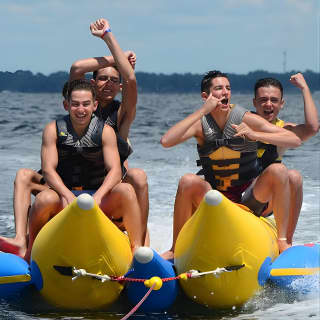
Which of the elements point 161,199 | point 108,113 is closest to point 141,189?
point 108,113

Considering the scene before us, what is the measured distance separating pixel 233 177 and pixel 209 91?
0.50m

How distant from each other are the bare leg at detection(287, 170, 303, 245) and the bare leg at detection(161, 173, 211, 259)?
1.77 ft

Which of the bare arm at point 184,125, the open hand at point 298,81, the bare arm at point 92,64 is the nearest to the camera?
the bare arm at point 184,125

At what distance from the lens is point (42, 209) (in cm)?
342

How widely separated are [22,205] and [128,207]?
62cm

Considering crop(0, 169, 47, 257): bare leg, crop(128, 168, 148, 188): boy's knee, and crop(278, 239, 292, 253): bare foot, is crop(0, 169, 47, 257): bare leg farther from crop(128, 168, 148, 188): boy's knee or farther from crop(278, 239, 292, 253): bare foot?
crop(278, 239, 292, 253): bare foot

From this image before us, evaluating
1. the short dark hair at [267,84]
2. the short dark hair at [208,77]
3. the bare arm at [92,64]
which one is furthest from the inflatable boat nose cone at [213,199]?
the short dark hair at [267,84]

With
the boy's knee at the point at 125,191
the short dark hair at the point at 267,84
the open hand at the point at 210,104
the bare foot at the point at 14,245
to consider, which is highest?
the short dark hair at the point at 267,84

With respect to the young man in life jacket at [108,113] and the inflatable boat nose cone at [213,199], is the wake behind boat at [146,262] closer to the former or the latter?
the inflatable boat nose cone at [213,199]

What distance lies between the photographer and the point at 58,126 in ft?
11.9

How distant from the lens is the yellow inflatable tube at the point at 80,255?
309cm

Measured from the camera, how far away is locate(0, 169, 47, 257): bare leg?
3596 mm

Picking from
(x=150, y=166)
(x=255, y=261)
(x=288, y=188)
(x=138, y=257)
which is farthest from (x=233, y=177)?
(x=150, y=166)

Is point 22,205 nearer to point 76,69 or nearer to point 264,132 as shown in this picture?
point 76,69
